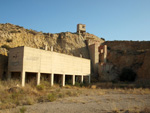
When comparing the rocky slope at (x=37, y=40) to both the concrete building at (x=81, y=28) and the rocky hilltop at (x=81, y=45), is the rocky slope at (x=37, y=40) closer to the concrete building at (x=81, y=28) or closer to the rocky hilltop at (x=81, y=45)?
the rocky hilltop at (x=81, y=45)

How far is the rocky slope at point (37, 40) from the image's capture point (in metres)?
31.7

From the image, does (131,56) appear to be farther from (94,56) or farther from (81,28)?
(81,28)

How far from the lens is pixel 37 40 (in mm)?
39531

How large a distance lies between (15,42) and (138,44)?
36.4m

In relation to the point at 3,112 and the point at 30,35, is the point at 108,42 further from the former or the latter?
the point at 3,112

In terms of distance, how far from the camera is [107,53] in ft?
149

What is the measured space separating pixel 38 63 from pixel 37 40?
1643 cm

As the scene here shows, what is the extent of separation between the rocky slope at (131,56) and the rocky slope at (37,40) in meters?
7.73

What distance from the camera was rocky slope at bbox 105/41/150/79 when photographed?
39.8m

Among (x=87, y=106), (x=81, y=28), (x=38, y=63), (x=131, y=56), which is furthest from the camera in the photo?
(x=81, y=28)

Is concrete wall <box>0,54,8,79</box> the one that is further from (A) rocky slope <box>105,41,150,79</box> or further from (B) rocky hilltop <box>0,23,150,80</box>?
(A) rocky slope <box>105,41,150,79</box>

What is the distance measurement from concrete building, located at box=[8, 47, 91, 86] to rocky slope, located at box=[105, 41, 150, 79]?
16.8 metres

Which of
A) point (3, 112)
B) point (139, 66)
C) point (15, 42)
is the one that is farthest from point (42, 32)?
point (3, 112)

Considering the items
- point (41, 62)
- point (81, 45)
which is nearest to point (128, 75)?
point (81, 45)
